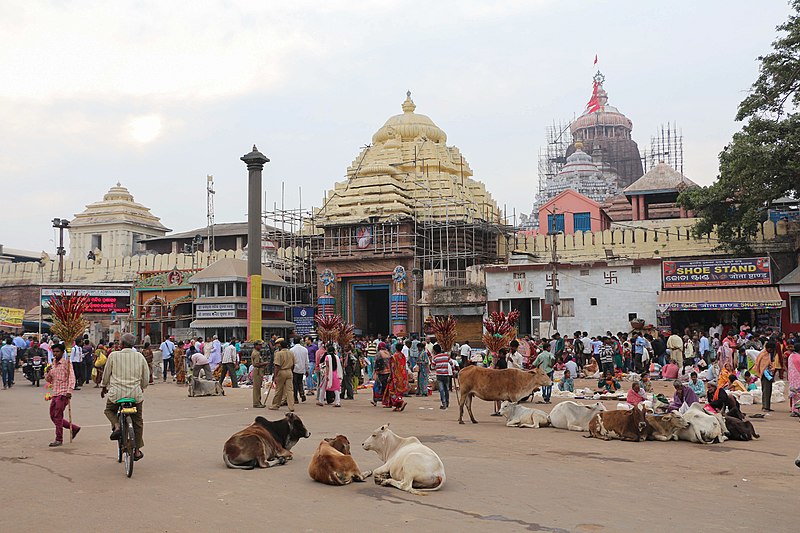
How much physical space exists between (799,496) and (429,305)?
27.3m

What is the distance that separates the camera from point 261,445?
8945 millimetres

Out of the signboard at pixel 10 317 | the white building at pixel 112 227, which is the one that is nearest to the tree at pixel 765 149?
the signboard at pixel 10 317

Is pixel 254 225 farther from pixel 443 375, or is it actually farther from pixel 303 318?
pixel 443 375

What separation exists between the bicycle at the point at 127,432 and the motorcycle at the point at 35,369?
15.8 metres

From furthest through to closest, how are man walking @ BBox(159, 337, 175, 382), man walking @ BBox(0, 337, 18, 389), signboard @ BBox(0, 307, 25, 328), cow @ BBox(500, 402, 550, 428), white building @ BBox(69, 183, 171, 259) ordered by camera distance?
white building @ BBox(69, 183, 171, 259) → signboard @ BBox(0, 307, 25, 328) → man walking @ BBox(159, 337, 175, 382) → man walking @ BBox(0, 337, 18, 389) → cow @ BBox(500, 402, 550, 428)

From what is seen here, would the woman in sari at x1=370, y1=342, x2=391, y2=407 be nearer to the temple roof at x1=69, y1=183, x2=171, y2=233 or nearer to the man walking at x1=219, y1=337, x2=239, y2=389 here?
the man walking at x1=219, y1=337, x2=239, y2=389

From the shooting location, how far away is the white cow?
11391 mm

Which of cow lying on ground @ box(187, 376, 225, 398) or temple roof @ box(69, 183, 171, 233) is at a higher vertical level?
temple roof @ box(69, 183, 171, 233)

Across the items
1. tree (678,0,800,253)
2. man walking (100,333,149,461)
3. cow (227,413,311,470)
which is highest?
tree (678,0,800,253)

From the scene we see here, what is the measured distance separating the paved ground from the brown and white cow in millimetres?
191

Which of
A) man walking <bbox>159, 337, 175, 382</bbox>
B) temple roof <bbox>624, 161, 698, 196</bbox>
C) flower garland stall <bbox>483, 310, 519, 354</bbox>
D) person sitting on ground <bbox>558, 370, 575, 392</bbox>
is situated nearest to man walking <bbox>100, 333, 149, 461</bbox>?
→ flower garland stall <bbox>483, 310, 519, 354</bbox>

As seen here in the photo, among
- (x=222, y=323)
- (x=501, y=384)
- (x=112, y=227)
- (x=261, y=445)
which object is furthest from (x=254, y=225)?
(x=112, y=227)

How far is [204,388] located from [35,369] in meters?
6.60

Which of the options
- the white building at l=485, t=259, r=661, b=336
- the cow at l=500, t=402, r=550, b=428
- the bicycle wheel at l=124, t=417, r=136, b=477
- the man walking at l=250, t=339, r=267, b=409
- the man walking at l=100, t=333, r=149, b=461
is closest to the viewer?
the bicycle wheel at l=124, t=417, r=136, b=477
